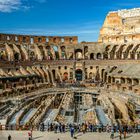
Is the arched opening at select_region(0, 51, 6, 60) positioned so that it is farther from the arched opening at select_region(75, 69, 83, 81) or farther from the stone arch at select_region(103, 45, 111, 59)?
the stone arch at select_region(103, 45, 111, 59)

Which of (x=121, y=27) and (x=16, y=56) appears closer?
(x=16, y=56)

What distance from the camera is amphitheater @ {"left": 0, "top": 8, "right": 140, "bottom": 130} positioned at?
41872 mm

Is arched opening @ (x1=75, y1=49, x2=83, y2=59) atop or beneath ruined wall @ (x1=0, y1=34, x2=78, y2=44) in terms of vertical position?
beneath

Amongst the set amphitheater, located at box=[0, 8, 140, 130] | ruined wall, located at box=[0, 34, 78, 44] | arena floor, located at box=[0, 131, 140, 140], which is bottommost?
arena floor, located at box=[0, 131, 140, 140]

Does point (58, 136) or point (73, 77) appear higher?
point (73, 77)

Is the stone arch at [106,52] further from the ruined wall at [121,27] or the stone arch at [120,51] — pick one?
the stone arch at [120,51]

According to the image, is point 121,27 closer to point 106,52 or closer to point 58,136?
point 106,52

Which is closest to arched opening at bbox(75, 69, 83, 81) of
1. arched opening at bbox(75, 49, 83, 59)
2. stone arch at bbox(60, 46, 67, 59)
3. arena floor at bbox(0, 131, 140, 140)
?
stone arch at bbox(60, 46, 67, 59)

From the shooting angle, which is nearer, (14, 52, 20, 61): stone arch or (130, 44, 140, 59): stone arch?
(130, 44, 140, 59): stone arch

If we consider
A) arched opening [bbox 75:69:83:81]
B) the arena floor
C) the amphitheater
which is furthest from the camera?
arched opening [bbox 75:69:83:81]

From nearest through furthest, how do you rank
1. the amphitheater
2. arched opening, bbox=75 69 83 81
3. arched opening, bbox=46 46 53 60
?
the amphitheater, arched opening, bbox=75 69 83 81, arched opening, bbox=46 46 53 60

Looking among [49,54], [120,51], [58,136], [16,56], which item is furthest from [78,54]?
[58,136]

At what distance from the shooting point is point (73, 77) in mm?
73688

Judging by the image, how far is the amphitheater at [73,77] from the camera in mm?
41872
